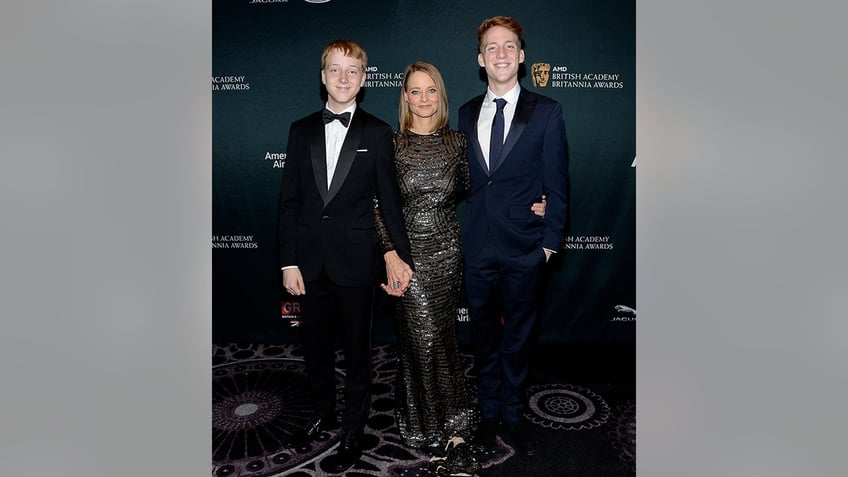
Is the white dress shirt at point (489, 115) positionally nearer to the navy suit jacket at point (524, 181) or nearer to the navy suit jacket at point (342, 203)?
the navy suit jacket at point (524, 181)

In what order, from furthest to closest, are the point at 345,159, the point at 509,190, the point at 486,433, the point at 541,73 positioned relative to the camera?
the point at 541,73, the point at 486,433, the point at 509,190, the point at 345,159

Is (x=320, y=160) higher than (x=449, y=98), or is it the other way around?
(x=449, y=98)

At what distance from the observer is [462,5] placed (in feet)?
12.6

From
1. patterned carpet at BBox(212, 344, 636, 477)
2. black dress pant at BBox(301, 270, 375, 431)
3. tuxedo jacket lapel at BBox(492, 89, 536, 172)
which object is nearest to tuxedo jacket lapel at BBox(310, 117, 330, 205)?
black dress pant at BBox(301, 270, 375, 431)

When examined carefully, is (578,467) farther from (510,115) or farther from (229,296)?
(229,296)

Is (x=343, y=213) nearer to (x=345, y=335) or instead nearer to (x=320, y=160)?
(x=320, y=160)

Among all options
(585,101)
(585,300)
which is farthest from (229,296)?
(585,101)

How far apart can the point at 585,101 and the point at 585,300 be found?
58.8 inches

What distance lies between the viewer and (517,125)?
2463 millimetres

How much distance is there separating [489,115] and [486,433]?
5.29ft

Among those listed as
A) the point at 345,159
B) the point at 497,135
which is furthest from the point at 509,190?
the point at 345,159

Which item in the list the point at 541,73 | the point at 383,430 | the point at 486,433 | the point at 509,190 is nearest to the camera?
the point at 509,190

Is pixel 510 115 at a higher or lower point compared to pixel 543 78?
lower

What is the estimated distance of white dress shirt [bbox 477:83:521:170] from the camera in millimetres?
2498
